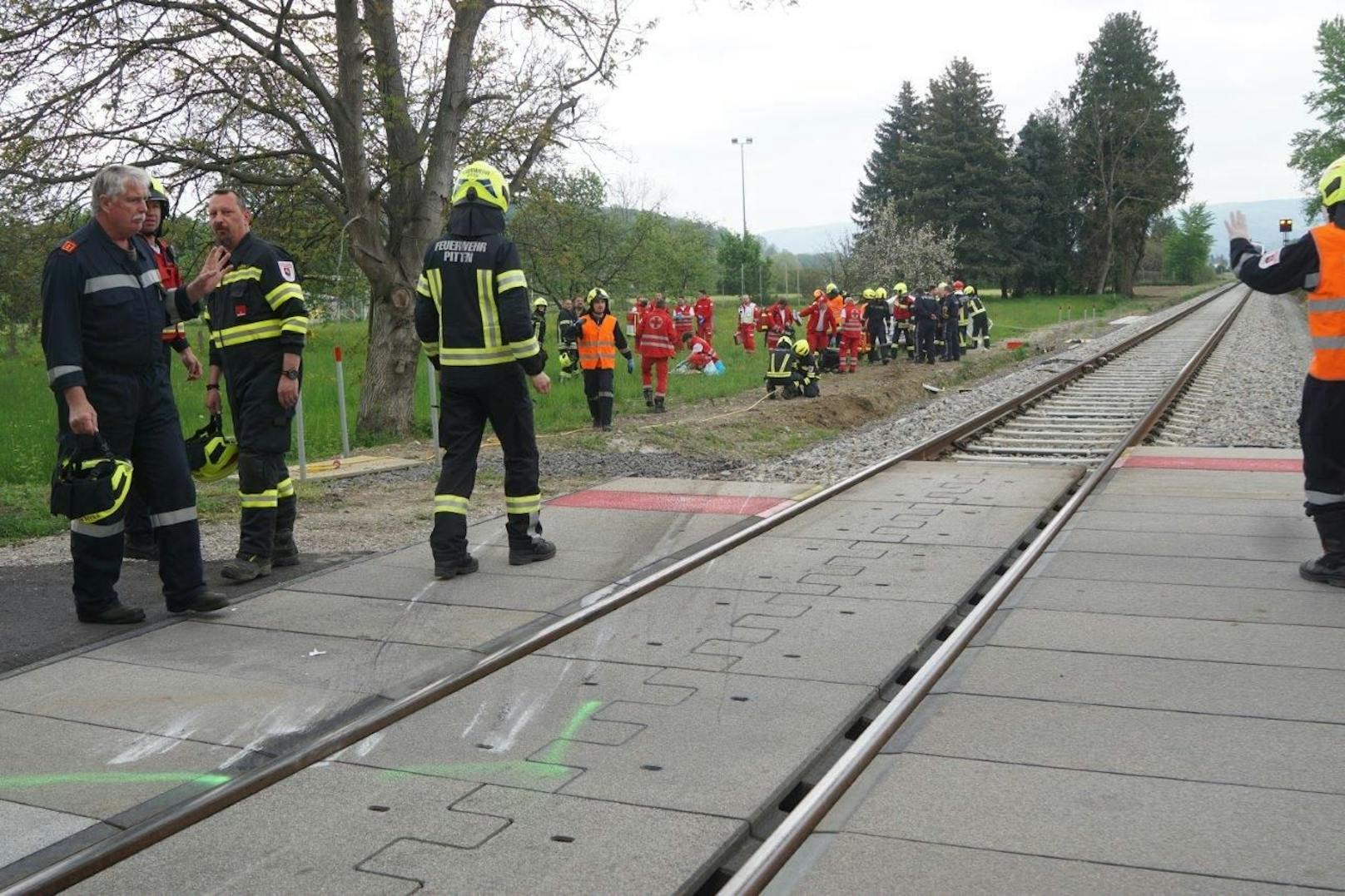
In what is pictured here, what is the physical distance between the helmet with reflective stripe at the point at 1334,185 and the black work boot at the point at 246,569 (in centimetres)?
605

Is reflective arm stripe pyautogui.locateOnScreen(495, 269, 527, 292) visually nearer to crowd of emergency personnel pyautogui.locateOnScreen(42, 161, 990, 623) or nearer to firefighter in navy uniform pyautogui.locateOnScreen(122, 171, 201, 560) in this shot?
crowd of emergency personnel pyautogui.locateOnScreen(42, 161, 990, 623)

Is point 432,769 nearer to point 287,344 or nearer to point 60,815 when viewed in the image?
point 60,815

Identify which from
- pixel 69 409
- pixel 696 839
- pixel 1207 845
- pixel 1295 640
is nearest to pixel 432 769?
pixel 696 839

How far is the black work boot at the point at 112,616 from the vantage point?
6156 millimetres

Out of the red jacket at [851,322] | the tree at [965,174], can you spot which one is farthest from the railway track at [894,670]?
the tree at [965,174]

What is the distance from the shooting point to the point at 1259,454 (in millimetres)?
11828

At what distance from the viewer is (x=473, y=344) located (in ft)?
24.1

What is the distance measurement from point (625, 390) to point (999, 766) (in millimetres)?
18913

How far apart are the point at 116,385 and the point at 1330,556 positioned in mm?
6129

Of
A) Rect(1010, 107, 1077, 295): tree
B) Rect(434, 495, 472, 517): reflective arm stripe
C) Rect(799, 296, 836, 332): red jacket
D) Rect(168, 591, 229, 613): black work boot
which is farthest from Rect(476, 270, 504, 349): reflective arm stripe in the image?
Rect(1010, 107, 1077, 295): tree

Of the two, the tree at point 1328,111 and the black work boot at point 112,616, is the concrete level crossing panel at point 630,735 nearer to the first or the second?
the black work boot at point 112,616

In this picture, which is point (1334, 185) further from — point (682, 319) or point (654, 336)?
point (682, 319)

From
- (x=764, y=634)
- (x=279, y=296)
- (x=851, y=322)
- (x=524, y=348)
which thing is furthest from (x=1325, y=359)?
(x=851, y=322)

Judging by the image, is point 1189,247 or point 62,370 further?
point 1189,247
